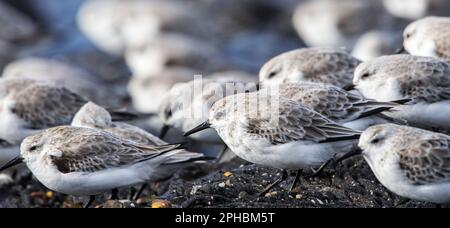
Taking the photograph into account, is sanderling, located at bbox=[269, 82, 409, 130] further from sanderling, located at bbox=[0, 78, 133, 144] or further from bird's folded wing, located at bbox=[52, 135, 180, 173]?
sanderling, located at bbox=[0, 78, 133, 144]

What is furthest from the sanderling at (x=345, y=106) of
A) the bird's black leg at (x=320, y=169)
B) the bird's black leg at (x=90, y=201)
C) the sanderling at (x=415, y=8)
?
the sanderling at (x=415, y=8)

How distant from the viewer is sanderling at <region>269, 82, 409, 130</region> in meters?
9.61

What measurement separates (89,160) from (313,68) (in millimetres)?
3396

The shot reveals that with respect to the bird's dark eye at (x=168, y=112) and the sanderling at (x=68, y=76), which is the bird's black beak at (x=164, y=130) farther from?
the sanderling at (x=68, y=76)

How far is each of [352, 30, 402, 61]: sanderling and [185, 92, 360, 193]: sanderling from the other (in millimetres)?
7249

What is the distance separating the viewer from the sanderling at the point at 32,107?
458 inches

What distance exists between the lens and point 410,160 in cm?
834

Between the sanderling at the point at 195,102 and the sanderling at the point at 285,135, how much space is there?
2306 millimetres

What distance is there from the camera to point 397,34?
1759 cm

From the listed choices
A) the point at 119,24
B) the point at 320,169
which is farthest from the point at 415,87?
the point at 119,24

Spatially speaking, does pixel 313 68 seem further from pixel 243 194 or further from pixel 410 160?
pixel 410 160

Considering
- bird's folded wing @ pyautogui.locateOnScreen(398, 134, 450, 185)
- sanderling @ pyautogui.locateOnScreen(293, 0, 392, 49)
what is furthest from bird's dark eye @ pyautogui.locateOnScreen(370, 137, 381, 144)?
sanderling @ pyautogui.locateOnScreen(293, 0, 392, 49)
